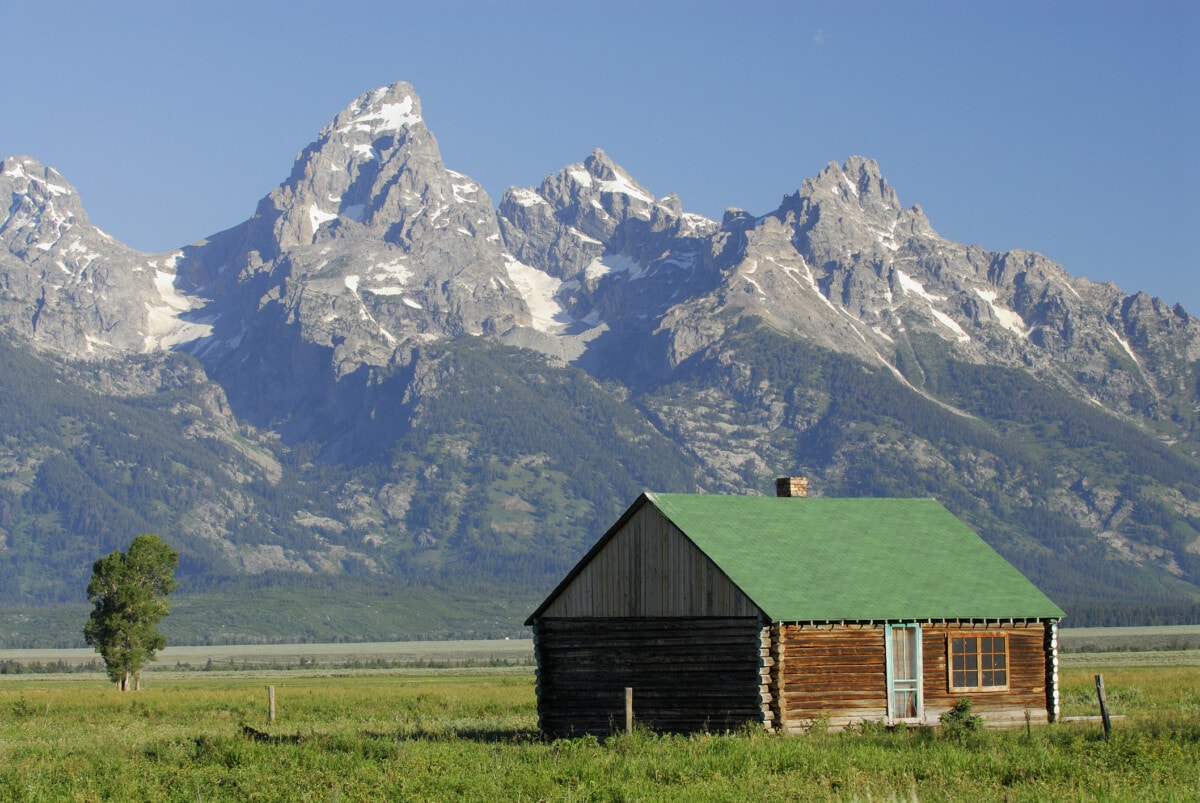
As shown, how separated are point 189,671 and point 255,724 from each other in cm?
10314

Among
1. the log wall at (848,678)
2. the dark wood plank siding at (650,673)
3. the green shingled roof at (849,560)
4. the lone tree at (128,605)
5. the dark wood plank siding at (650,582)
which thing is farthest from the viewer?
the lone tree at (128,605)

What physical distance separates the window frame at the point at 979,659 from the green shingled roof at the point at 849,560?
29.0 inches

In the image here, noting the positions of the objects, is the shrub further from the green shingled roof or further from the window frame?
the green shingled roof

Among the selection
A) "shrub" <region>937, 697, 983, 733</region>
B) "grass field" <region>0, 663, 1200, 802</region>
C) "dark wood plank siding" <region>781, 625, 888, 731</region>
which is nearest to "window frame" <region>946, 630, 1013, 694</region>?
"shrub" <region>937, 697, 983, 733</region>

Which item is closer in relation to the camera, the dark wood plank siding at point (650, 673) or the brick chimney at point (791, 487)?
the dark wood plank siding at point (650, 673)

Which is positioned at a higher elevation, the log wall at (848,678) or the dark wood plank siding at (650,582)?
the dark wood plank siding at (650,582)

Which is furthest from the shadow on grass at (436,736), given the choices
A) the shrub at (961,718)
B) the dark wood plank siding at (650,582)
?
the shrub at (961,718)

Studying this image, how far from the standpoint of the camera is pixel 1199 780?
26828mm

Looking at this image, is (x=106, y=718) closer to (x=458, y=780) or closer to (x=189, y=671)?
(x=458, y=780)

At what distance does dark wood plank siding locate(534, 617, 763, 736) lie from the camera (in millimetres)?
40062

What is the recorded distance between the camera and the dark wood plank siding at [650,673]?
40062mm

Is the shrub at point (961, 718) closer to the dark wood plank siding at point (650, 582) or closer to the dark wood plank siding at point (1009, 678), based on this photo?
the dark wood plank siding at point (1009, 678)

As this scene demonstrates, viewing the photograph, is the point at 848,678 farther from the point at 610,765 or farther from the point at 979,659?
the point at 610,765

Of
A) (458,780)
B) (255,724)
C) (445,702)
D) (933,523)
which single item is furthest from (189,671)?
(458,780)
